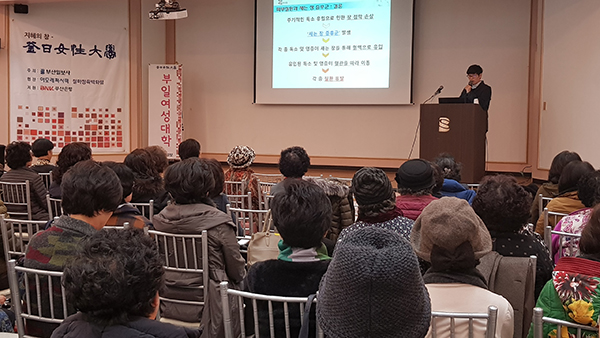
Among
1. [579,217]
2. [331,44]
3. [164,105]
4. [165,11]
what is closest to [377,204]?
[579,217]

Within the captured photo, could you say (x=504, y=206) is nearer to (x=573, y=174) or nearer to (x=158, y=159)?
(x=573, y=174)

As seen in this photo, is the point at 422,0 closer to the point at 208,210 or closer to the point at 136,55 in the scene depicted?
the point at 136,55

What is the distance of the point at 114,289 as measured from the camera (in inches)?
47.4

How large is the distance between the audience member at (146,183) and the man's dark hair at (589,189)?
2.38 m

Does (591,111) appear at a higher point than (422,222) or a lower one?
higher

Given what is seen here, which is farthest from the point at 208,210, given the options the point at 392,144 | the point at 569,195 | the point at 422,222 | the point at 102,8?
the point at 102,8

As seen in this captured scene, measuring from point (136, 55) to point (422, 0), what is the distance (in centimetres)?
411

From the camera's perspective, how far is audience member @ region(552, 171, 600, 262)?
8.52 ft

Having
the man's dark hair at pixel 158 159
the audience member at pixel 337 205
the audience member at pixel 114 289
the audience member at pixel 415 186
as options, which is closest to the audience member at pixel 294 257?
the audience member at pixel 114 289

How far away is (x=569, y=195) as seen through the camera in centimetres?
321

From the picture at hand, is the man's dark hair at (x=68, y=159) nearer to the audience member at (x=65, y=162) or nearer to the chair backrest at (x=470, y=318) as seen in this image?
the audience member at (x=65, y=162)

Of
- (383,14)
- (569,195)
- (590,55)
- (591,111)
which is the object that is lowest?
(569,195)

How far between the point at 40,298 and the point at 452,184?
8.32ft

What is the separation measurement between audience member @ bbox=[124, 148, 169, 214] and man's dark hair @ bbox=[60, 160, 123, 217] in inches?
49.0
